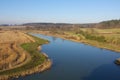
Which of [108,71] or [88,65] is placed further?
[88,65]

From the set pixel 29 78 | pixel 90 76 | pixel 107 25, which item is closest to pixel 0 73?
pixel 29 78

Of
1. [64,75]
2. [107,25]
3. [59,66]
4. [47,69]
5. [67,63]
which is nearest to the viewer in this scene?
[64,75]

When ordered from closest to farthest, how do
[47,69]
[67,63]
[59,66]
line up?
[47,69], [59,66], [67,63]

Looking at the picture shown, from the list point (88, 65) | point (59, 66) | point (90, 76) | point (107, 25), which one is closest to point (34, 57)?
point (59, 66)

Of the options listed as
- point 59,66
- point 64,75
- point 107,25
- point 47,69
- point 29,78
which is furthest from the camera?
point 107,25

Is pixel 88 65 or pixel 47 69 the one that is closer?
pixel 47 69

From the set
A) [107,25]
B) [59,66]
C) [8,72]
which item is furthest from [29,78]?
[107,25]

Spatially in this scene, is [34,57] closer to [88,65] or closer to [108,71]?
[88,65]

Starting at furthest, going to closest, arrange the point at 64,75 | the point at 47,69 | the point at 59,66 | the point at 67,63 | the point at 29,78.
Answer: the point at 67,63 < the point at 59,66 < the point at 47,69 < the point at 64,75 < the point at 29,78

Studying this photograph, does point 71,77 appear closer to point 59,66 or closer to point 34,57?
point 59,66
